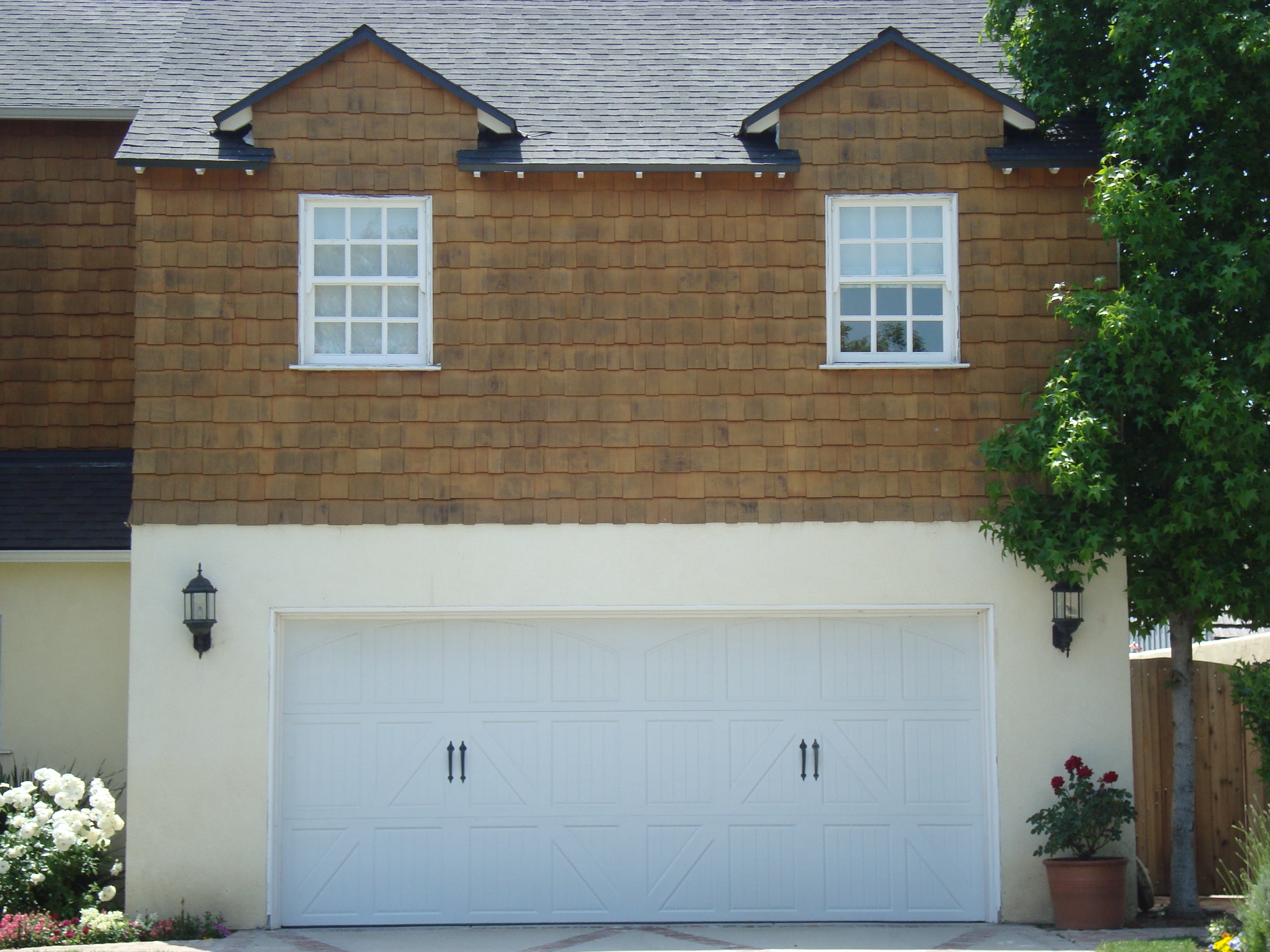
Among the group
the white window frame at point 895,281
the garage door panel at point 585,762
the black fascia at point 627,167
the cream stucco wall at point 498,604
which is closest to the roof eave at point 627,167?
the black fascia at point 627,167

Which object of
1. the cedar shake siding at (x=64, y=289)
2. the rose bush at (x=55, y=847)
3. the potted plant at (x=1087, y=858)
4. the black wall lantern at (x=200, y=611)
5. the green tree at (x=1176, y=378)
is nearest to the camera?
the green tree at (x=1176, y=378)

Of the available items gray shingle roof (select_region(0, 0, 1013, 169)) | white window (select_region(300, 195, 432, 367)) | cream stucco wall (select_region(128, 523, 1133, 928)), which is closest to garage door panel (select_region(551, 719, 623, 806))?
cream stucco wall (select_region(128, 523, 1133, 928))

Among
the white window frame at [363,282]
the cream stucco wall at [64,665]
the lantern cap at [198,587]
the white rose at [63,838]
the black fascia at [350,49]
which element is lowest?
the white rose at [63,838]

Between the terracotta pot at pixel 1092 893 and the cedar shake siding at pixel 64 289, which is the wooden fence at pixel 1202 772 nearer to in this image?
the terracotta pot at pixel 1092 893

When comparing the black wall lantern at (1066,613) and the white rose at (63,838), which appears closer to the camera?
the white rose at (63,838)

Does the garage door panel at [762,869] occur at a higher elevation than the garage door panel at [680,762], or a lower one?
lower

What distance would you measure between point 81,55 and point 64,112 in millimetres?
1467

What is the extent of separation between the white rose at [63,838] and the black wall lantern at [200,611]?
1513 mm

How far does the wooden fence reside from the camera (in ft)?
34.3

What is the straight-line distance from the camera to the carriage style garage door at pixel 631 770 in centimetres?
989

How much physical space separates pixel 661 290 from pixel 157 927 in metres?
5.96

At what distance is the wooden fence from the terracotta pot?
125cm

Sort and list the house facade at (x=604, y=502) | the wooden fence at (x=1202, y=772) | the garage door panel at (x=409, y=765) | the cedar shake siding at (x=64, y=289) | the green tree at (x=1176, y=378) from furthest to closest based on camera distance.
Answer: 1. the cedar shake siding at (x=64, y=289)
2. the wooden fence at (x=1202, y=772)
3. the garage door panel at (x=409, y=765)
4. the house facade at (x=604, y=502)
5. the green tree at (x=1176, y=378)

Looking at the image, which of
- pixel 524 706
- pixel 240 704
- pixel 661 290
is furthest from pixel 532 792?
pixel 661 290
